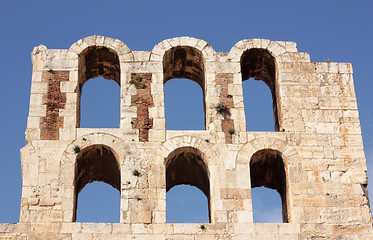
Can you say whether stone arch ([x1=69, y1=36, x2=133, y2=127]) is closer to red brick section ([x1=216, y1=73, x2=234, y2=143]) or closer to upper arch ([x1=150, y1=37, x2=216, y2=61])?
upper arch ([x1=150, y1=37, x2=216, y2=61])

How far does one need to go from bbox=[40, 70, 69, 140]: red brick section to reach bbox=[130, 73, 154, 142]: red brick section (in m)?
2.30

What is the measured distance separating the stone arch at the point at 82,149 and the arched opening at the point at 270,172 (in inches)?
164

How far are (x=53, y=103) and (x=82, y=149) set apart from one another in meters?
1.98

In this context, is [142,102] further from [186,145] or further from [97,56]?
[97,56]

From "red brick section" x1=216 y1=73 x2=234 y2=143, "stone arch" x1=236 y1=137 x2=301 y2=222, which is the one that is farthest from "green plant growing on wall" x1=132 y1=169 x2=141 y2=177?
"stone arch" x1=236 y1=137 x2=301 y2=222

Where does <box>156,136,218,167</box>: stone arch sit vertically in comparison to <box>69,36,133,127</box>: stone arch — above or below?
below

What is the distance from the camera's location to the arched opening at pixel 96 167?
28266mm

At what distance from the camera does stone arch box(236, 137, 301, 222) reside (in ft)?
91.6

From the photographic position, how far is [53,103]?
28766mm

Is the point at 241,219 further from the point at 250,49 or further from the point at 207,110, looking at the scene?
the point at 250,49

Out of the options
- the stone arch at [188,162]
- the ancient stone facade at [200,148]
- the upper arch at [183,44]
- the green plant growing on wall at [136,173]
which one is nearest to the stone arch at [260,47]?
the ancient stone facade at [200,148]

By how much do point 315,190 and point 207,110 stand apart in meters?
4.43

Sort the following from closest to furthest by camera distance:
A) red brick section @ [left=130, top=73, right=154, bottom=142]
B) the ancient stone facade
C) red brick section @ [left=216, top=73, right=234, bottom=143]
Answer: the ancient stone facade, red brick section @ [left=130, top=73, right=154, bottom=142], red brick section @ [left=216, top=73, right=234, bottom=143]

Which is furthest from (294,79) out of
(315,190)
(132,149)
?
(132,149)
